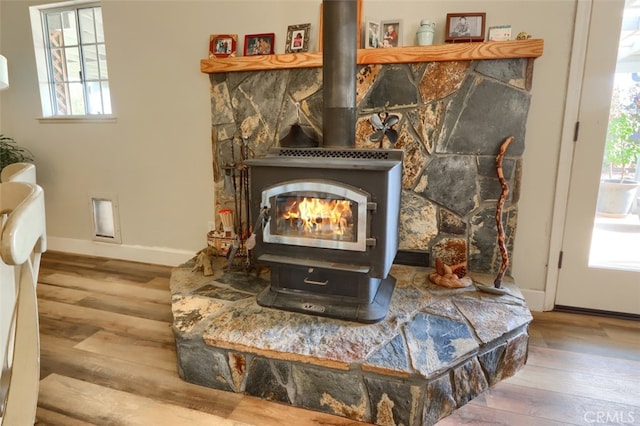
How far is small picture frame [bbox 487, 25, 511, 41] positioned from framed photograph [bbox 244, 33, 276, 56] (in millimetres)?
1234

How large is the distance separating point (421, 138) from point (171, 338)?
170cm

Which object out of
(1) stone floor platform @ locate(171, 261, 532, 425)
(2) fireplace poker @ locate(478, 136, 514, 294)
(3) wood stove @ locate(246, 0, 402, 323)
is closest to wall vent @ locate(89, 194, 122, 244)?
(1) stone floor platform @ locate(171, 261, 532, 425)

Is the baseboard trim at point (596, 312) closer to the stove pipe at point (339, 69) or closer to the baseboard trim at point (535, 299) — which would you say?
the baseboard trim at point (535, 299)

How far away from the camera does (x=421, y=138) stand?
2.18m

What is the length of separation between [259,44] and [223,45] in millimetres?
246

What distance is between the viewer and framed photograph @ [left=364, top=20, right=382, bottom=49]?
2.16 meters

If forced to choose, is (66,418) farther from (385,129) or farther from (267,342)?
(385,129)

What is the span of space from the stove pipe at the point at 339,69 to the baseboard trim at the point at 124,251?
1562 mm

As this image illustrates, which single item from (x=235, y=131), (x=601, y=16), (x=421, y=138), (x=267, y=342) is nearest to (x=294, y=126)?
(x=235, y=131)

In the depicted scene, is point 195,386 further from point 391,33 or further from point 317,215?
point 391,33

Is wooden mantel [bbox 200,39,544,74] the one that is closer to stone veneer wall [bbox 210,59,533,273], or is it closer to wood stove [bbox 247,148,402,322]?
stone veneer wall [bbox 210,59,533,273]

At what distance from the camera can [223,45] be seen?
2463 millimetres

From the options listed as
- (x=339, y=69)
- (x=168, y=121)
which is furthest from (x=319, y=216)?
(x=168, y=121)

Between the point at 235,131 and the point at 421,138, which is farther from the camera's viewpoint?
the point at 235,131
